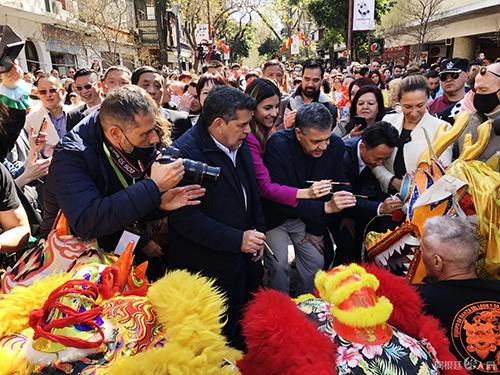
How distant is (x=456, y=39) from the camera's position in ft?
71.1

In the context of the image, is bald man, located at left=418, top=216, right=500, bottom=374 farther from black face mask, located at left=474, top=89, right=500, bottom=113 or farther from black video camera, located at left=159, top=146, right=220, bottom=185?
black face mask, located at left=474, top=89, right=500, bottom=113

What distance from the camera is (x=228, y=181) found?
2236mm

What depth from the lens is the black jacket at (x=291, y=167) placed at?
8.96 feet

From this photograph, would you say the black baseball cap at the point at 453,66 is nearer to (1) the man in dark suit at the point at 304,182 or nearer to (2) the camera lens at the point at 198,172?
(1) the man in dark suit at the point at 304,182

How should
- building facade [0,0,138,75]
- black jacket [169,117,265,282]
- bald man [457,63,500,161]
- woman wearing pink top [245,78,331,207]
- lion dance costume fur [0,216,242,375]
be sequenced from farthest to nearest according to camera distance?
building facade [0,0,138,75], bald man [457,63,500,161], woman wearing pink top [245,78,331,207], black jacket [169,117,265,282], lion dance costume fur [0,216,242,375]

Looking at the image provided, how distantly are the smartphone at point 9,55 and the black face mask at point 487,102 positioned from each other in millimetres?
3298

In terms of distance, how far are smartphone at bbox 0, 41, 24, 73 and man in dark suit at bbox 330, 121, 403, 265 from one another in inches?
101

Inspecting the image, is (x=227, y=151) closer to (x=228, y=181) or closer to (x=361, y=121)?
(x=228, y=181)

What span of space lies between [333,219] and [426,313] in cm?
163

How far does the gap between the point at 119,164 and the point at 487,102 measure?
270cm

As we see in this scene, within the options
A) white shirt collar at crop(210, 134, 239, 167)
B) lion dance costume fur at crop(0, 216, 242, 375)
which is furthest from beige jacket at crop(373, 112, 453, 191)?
lion dance costume fur at crop(0, 216, 242, 375)

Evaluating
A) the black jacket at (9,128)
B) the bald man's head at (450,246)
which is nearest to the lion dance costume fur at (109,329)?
the bald man's head at (450,246)

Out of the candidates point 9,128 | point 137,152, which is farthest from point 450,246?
point 9,128

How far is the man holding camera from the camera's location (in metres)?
1.72
